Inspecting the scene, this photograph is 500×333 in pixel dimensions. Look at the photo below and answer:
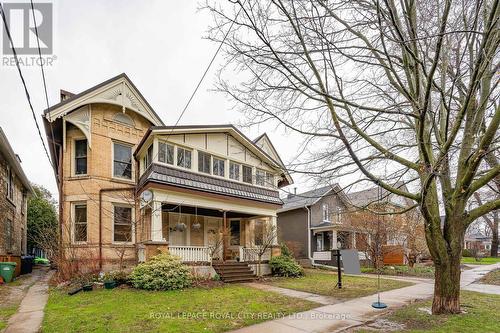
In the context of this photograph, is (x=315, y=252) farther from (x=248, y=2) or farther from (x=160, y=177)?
(x=248, y=2)

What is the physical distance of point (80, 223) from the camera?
1550cm

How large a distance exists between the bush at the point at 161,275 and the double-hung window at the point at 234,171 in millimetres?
5999

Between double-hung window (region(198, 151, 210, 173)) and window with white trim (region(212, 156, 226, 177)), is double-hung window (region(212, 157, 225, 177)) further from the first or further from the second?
double-hung window (region(198, 151, 210, 173))

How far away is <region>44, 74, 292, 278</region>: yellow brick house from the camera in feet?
47.4

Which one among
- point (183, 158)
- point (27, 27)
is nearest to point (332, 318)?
point (183, 158)

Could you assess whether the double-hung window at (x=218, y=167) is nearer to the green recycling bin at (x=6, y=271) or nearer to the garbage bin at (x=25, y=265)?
the green recycling bin at (x=6, y=271)

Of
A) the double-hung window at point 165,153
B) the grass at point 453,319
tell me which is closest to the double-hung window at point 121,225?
the double-hung window at point 165,153

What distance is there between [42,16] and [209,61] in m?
4.69

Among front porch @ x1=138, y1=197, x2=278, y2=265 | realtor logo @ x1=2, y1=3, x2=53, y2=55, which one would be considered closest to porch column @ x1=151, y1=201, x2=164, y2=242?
front porch @ x1=138, y1=197, x2=278, y2=265

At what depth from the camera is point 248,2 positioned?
5609mm

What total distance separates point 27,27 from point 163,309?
8280 mm

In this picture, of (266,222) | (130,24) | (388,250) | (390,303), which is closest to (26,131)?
(130,24)

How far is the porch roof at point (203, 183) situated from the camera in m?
13.9

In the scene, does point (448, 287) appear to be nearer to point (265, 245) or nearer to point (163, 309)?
point (163, 309)
